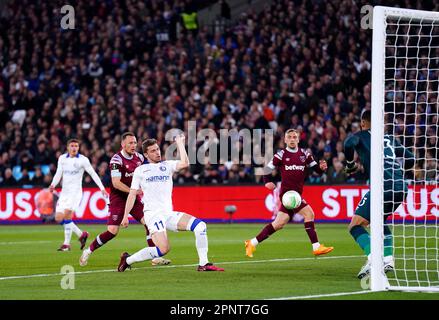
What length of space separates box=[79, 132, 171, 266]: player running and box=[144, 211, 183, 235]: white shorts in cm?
177

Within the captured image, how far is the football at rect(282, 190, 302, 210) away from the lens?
15.9 meters

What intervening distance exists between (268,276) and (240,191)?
1474 cm

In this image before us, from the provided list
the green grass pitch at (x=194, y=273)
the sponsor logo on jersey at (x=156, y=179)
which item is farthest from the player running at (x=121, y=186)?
the sponsor logo on jersey at (x=156, y=179)

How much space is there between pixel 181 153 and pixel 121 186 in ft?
9.27

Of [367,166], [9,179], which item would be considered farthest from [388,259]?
[9,179]

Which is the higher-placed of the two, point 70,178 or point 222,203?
point 70,178

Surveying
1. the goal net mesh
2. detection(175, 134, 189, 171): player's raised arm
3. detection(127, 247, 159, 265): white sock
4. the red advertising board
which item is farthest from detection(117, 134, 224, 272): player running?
the red advertising board

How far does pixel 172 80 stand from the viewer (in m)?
31.8

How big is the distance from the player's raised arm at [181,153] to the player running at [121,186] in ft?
7.69

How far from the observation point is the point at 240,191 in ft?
90.5

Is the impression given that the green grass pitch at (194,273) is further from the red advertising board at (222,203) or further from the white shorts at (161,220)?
the red advertising board at (222,203)

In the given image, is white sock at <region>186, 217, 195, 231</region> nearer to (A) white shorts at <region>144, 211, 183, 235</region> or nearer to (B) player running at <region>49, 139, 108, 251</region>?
(A) white shorts at <region>144, 211, 183, 235</region>

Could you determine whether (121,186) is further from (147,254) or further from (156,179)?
(147,254)
